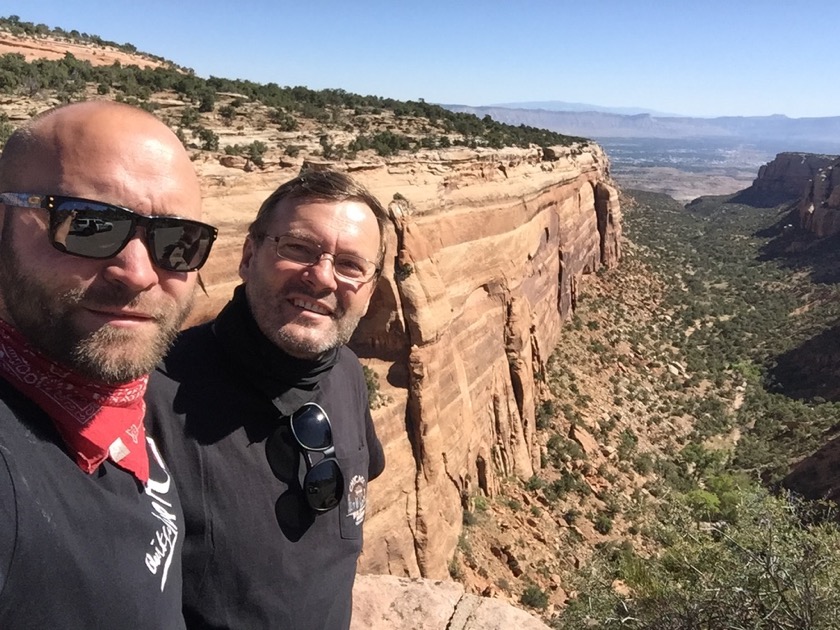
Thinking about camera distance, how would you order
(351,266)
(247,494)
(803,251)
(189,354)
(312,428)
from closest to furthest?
(247,494) → (189,354) → (312,428) → (351,266) → (803,251)

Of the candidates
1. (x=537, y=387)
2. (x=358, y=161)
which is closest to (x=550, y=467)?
(x=537, y=387)

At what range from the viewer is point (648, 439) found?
→ 27.4 meters

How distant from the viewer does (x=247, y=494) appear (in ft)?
10.2

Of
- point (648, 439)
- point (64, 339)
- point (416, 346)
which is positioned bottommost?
point (648, 439)

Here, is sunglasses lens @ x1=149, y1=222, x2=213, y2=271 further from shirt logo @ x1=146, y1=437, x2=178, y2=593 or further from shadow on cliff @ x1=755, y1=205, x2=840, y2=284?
shadow on cliff @ x1=755, y1=205, x2=840, y2=284

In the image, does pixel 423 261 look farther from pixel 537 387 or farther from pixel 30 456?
pixel 30 456

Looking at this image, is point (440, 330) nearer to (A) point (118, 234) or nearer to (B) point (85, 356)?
(A) point (118, 234)

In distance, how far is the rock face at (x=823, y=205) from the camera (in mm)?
72125

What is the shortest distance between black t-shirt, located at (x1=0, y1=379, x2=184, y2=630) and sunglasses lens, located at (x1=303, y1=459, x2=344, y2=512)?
3.54 ft

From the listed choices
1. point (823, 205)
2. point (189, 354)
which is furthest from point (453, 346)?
point (823, 205)

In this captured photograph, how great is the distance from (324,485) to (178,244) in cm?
171

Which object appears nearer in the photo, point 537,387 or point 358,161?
point 358,161

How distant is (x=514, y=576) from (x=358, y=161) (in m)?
12.4

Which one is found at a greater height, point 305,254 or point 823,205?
point 305,254
